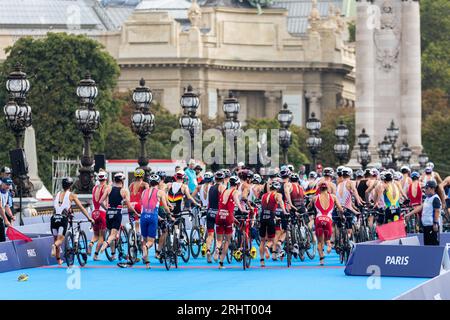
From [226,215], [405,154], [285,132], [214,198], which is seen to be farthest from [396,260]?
[405,154]

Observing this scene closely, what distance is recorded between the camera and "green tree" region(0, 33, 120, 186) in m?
116

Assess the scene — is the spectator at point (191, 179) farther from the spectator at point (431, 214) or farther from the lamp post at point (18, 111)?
the spectator at point (431, 214)

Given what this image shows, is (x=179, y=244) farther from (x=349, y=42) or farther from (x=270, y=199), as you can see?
(x=349, y=42)

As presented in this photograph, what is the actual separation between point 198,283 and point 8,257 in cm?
515

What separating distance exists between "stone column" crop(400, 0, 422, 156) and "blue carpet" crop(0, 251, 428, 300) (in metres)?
52.7

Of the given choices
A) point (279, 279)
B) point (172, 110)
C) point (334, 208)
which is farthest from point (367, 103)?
point (172, 110)

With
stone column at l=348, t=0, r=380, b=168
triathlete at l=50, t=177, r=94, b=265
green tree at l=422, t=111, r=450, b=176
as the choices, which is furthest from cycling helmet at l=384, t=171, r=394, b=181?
green tree at l=422, t=111, r=450, b=176

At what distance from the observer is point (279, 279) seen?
3859 cm

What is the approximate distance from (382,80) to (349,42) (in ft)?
327

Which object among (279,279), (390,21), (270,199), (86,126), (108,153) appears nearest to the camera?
(279,279)

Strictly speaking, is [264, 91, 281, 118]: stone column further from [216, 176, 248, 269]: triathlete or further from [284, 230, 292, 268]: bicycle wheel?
[216, 176, 248, 269]: triathlete

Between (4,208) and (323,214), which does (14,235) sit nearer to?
(4,208)
